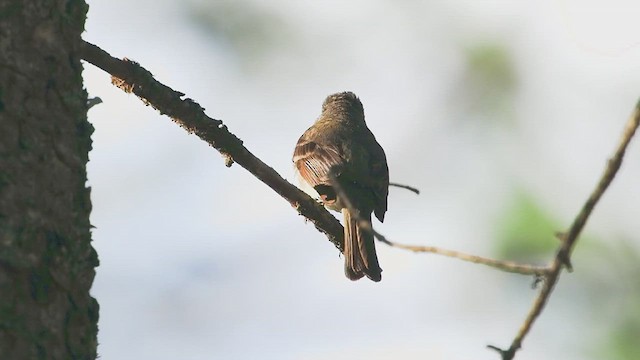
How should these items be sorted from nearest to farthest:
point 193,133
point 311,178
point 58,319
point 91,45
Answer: point 58,319 → point 91,45 → point 193,133 → point 311,178

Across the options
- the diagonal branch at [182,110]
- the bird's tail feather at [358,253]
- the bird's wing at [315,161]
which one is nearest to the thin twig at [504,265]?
the diagonal branch at [182,110]

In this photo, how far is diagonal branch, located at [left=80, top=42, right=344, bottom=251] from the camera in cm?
410

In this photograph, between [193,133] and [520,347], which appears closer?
[520,347]

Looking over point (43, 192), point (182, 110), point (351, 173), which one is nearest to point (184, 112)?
point (182, 110)

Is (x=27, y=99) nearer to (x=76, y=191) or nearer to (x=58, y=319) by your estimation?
(x=76, y=191)

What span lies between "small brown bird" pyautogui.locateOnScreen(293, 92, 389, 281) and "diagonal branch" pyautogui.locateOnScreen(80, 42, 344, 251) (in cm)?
207

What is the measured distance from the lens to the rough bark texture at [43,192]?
279 cm

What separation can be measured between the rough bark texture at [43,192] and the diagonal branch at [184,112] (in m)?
0.67

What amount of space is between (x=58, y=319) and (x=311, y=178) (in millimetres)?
5357

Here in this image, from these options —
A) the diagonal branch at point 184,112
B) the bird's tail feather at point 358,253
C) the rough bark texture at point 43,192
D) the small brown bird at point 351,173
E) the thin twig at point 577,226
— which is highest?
the small brown bird at point 351,173

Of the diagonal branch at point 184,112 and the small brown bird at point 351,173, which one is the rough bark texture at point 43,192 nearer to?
the diagonal branch at point 184,112

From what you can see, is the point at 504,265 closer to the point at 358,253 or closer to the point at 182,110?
the point at 182,110

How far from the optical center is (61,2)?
3299 mm

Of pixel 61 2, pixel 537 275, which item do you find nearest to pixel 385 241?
pixel 537 275
